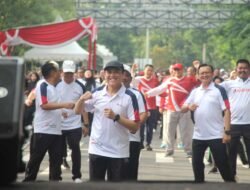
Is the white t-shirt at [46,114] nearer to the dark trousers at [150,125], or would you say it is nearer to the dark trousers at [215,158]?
the dark trousers at [215,158]

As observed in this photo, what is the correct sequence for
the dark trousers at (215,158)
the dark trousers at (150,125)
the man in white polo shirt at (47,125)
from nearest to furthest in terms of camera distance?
the dark trousers at (215,158), the man in white polo shirt at (47,125), the dark trousers at (150,125)

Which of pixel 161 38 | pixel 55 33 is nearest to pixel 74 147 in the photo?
pixel 55 33

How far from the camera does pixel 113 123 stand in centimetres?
825

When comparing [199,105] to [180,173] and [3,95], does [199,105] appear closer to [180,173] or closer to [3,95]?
[180,173]

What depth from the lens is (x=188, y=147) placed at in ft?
59.4

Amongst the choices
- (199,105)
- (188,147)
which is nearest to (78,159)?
(199,105)

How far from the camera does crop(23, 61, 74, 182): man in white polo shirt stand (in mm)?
10342

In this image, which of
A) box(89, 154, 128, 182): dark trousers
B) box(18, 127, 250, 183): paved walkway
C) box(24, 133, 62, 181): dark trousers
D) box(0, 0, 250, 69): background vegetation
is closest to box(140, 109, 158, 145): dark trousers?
box(18, 127, 250, 183): paved walkway

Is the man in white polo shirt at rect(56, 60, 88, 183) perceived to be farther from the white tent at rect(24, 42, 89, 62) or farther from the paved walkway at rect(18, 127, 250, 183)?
the white tent at rect(24, 42, 89, 62)

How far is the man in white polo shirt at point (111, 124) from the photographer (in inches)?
322

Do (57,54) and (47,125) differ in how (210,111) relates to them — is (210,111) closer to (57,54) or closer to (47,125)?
(47,125)

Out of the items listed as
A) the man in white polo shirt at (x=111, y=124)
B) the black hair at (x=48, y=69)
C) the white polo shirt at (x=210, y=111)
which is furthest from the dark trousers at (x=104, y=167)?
the black hair at (x=48, y=69)

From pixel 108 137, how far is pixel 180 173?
6322mm

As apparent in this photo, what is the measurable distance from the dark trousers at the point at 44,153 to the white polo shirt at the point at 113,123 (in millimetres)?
2027
